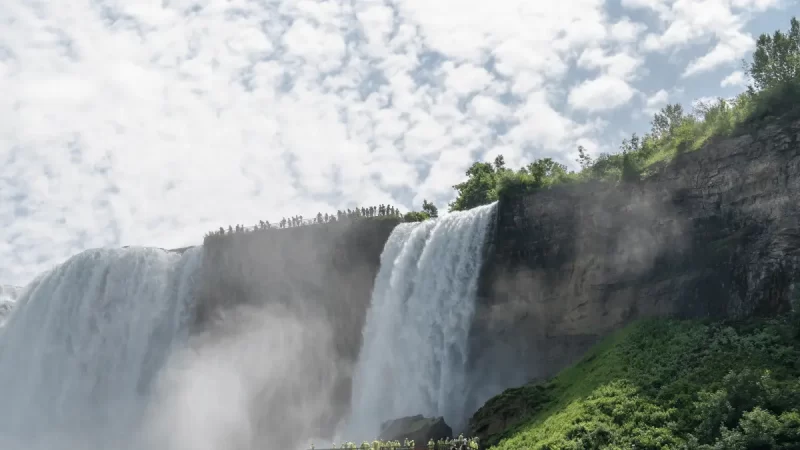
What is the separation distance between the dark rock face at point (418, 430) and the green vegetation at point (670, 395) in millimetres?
2464

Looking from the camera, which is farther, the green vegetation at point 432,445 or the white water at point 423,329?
the white water at point 423,329

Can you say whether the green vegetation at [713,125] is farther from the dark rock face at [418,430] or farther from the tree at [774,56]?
the dark rock face at [418,430]

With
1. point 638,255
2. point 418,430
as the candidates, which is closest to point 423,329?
point 418,430

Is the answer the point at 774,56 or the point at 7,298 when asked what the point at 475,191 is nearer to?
the point at 774,56

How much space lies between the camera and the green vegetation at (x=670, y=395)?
2262cm

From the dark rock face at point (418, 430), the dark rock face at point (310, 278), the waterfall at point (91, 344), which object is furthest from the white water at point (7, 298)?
the dark rock face at point (418, 430)

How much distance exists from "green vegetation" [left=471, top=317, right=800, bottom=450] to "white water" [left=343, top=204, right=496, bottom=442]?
752 cm

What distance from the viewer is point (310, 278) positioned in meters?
52.5

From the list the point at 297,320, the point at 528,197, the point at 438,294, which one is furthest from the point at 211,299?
the point at 528,197

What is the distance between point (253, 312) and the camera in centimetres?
5488

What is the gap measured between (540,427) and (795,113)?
1502 cm

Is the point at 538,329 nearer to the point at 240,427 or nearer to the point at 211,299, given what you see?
the point at 240,427

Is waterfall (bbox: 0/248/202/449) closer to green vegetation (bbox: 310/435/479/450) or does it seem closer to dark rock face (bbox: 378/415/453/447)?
dark rock face (bbox: 378/415/453/447)

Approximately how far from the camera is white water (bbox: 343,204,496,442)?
40125 mm
